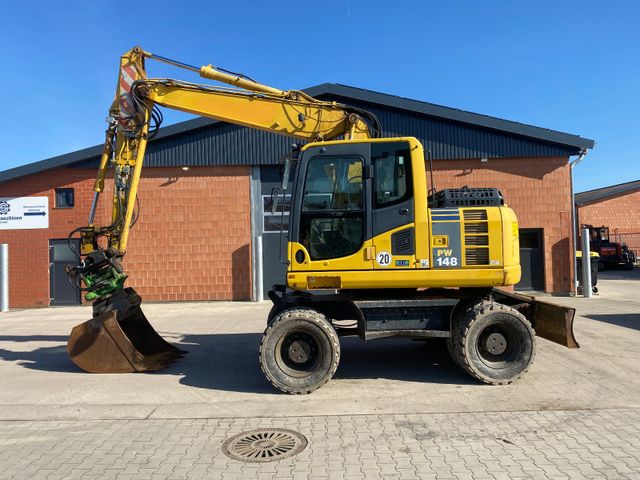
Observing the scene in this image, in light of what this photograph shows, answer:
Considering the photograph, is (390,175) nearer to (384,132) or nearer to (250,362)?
(250,362)

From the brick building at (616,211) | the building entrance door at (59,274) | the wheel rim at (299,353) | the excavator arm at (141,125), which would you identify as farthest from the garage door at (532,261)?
the brick building at (616,211)

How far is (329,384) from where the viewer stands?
5.71 meters

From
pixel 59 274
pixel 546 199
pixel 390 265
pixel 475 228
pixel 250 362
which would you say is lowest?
pixel 250 362

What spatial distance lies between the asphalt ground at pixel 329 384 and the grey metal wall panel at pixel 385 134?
736 cm

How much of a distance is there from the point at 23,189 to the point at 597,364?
16.9 metres

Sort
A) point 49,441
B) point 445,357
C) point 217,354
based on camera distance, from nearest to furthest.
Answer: point 49,441
point 445,357
point 217,354

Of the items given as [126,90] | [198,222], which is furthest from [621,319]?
[198,222]

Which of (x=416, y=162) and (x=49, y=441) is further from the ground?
(x=416, y=162)

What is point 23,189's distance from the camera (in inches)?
594

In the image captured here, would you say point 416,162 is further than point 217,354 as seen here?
No

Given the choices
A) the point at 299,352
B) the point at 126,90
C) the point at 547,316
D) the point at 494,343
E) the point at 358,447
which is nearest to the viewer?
the point at 358,447

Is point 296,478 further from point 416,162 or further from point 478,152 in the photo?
point 478,152

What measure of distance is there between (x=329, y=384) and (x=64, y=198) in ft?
43.7

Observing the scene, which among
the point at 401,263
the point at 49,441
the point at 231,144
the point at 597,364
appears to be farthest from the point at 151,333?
the point at 231,144
